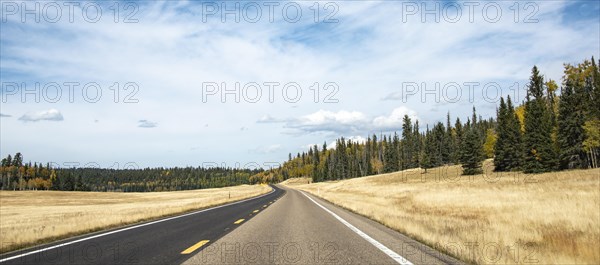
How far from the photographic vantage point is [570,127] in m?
55.6

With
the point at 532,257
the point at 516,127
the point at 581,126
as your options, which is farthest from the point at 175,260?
the point at 516,127

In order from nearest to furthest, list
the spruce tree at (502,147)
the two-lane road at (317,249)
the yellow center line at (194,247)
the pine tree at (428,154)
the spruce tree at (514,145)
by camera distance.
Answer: the two-lane road at (317,249)
the yellow center line at (194,247)
the spruce tree at (514,145)
the spruce tree at (502,147)
the pine tree at (428,154)

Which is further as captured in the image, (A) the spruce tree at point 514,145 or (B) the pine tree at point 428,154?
(B) the pine tree at point 428,154

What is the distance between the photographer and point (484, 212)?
62.7 ft

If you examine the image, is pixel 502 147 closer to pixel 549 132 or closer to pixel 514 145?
pixel 514 145

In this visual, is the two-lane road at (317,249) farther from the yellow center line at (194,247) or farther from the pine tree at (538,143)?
the pine tree at (538,143)

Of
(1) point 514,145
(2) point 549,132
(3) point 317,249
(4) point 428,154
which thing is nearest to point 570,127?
(2) point 549,132

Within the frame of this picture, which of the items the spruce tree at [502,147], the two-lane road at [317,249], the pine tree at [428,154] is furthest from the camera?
the pine tree at [428,154]

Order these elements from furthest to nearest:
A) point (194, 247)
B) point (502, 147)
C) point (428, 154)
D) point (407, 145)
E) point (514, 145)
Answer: point (407, 145) → point (428, 154) → point (502, 147) → point (514, 145) → point (194, 247)

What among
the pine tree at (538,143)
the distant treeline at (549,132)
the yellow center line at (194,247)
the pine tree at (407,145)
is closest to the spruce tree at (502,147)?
the distant treeline at (549,132)

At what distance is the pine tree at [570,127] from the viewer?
55125 millimetres

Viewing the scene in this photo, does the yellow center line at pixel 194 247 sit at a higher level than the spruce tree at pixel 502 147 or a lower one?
lower

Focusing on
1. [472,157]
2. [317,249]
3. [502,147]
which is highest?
[502,147]

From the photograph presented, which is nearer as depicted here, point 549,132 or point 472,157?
point 549,132
